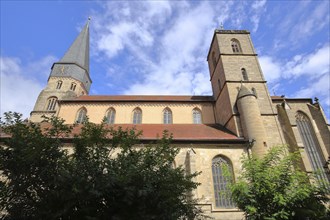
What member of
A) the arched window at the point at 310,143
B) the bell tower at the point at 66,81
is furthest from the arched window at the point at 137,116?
the arched window at the point at 310,143

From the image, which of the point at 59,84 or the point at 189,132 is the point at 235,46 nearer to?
the point at 189,132

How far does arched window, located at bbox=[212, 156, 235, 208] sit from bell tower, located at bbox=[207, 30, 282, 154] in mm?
2700

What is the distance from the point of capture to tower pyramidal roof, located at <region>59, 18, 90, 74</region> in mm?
29141

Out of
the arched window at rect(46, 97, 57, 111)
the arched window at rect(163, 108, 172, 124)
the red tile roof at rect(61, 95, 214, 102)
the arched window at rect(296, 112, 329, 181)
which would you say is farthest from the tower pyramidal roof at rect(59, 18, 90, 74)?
the arched window at rect(296, 112, 329, 181)

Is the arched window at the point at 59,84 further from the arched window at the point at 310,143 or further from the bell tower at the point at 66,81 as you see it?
the arched window at the point at 310,143

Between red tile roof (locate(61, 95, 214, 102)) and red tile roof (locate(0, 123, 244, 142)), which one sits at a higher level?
red tile roof (locate(61, 95, 214, 102))

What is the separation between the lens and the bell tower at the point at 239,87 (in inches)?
640

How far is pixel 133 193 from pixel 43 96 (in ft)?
74.8

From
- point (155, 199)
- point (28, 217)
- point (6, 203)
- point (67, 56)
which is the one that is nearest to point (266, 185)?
point (155, 199)

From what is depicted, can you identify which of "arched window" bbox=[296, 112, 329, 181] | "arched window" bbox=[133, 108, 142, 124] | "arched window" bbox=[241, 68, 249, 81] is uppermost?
"arched window" bbox=[241, 68, 249, 81]

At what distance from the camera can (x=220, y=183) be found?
46.2 feet

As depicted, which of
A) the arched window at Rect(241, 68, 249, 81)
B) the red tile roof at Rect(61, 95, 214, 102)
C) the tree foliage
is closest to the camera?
the tree foliage

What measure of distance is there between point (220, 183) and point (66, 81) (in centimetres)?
2122

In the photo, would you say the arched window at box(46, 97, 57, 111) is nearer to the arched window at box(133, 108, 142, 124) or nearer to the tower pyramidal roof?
the tower pyramidal roof
